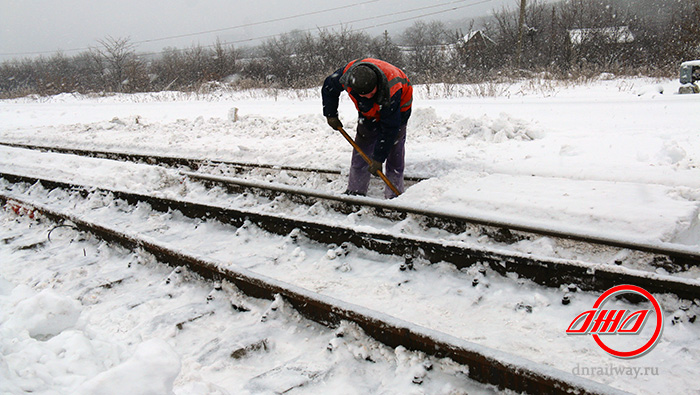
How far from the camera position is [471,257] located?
3.22 metres

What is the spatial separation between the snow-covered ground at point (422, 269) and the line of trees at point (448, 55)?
11.0 meters

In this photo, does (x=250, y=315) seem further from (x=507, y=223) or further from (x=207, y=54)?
(x=207, y=54)

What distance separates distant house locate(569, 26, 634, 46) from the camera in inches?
1073

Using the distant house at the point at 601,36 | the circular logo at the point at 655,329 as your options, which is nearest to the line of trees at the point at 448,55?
the distant house at the point at 601,36

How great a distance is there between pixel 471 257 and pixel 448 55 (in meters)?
27.1

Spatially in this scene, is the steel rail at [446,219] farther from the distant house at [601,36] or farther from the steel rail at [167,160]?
the distant house at [601,36]

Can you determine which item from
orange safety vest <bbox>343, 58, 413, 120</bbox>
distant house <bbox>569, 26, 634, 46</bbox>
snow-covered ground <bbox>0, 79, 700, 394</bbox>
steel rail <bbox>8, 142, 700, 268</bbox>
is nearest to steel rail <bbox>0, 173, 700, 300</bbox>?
snow-covered ground <bbox>0, 79, 700, 394</bbox>

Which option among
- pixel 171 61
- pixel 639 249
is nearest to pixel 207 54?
pixel 171 61

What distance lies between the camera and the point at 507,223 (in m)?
3.55

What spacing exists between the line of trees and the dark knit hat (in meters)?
13.8

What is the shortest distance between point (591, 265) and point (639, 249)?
54 centimetres

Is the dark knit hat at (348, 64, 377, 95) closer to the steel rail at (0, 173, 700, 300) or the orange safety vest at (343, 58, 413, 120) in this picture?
the orange safety vest at (343, 58, 413, 120)

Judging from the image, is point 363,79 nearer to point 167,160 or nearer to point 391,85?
point 391,85

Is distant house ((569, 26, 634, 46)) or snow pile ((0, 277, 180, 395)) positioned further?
distant house ((569, 26, 634, 46))
